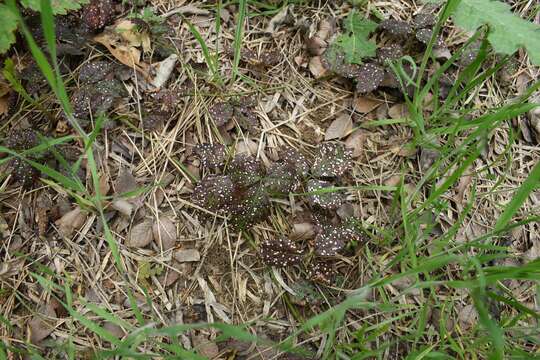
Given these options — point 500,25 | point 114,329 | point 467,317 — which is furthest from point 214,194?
point 500,25

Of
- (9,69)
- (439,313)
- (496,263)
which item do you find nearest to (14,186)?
(9,69)

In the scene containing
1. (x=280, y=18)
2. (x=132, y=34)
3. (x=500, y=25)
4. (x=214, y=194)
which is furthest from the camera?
(x=280, y=18)

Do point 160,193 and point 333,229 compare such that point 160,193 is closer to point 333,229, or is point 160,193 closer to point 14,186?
point 14,186

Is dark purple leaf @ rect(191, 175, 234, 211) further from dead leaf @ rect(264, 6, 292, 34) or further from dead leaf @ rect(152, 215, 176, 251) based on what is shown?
dead leaf @ rect(264, 6, 292, 34)

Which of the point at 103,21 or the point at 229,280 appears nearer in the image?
the point at 229,280

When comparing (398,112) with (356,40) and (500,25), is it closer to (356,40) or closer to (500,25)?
(356,40)
